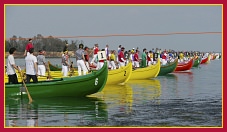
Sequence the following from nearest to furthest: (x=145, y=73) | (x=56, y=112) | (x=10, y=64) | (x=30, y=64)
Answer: (x=56, y=112) < (x=10, y=64) < (x=30, y=64) < (x=145, y=73)

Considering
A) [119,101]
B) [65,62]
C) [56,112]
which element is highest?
[65,62]

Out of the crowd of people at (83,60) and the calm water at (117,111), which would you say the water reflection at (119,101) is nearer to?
the calm water at (117,111)

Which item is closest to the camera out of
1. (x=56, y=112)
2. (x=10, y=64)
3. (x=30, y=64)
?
(x=56, y=112)

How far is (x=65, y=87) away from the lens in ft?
59.9

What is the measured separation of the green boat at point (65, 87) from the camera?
17688 mm

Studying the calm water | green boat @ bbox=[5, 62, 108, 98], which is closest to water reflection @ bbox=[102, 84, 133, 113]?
the calm water

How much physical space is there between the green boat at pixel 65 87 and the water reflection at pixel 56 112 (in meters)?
0.30

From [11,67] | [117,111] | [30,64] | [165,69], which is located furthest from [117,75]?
[165,69]

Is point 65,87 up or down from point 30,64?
down

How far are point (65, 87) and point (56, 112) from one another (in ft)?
11.7

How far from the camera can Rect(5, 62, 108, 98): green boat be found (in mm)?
17688

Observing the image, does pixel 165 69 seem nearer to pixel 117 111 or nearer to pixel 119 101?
pixel 119 101

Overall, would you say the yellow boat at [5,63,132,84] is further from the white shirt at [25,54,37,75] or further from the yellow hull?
the white shirt at [25,54,37,75]

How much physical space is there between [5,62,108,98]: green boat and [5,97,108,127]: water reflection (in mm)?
305
